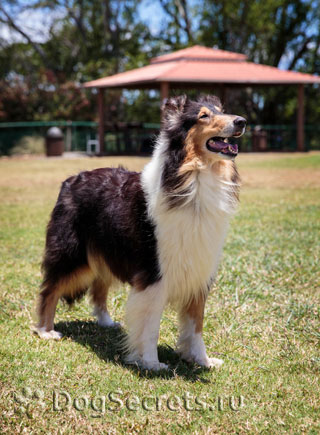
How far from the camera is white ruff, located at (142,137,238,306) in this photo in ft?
11.5

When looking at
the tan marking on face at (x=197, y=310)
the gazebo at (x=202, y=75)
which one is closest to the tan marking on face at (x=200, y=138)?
the tan marking on face at (x=197, y=310)

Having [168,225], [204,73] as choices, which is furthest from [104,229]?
[204,73]

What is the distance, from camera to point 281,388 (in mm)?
3340

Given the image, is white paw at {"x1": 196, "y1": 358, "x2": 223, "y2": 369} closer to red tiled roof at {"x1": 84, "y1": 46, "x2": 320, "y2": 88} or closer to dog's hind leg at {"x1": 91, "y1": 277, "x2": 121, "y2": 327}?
dog's hind leg at {"x1": 91, "y1": 277, "x2": 121, "y2": 327}

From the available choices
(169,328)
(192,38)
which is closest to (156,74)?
(192,38)

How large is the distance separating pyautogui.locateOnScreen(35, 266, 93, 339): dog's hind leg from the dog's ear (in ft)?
5.13

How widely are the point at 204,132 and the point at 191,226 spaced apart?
0.67 meters

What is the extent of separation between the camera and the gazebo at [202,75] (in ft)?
72.1

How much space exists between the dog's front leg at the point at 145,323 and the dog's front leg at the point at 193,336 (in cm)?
27

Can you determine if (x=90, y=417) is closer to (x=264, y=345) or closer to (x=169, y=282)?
(x=169, y=282)

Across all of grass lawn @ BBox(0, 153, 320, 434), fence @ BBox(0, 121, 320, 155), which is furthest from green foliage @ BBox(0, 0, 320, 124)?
grass lawn @ BBox(0, 153, 320, 434)

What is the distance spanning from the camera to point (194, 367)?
12.2ft

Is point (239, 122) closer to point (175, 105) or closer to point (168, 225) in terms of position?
point (175, 105)

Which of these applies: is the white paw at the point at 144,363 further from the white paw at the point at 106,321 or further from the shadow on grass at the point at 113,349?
the white paw at the point at 106,321
